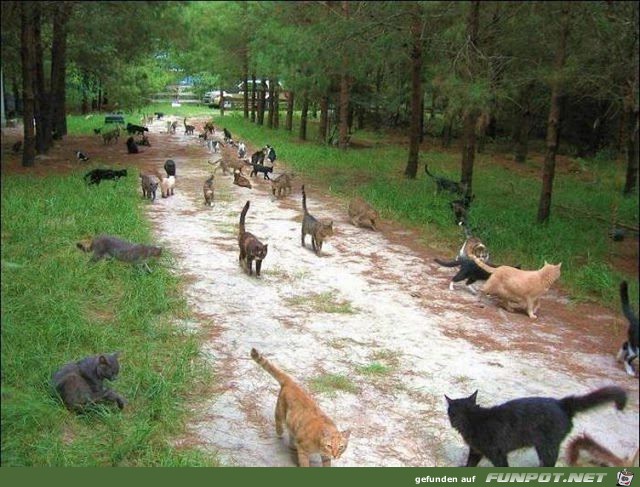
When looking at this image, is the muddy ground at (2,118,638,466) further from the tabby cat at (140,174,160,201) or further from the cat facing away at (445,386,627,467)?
the tabby cat at (140,174,160,201)

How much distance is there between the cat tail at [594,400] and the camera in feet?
8.41

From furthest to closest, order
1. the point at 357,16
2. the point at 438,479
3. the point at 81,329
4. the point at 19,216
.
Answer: the point at 19,216 → the point at 81,329 → the point at 357,16 → the point at 438,479

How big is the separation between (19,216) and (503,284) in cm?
705

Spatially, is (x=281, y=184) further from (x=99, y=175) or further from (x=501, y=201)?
(x=501, y=201)

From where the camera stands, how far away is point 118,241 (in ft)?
27.7

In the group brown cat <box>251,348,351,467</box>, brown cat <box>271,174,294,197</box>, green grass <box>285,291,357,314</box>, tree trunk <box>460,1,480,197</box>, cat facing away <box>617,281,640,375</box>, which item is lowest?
green grass <box>285,291,357,314</box>

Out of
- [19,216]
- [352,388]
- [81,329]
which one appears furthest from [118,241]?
[352,388]

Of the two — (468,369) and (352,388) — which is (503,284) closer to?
(468,369)

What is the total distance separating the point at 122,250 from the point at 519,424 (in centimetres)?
627

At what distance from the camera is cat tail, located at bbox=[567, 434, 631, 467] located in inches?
97.3

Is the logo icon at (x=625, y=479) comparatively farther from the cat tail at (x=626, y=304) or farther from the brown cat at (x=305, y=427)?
the brown cat at (x=305, y=427)

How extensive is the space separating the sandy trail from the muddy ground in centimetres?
2

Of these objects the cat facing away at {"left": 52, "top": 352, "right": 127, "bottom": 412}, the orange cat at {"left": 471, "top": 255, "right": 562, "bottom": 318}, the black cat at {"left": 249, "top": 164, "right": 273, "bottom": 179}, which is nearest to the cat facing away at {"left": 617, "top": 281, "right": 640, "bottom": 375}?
the orange cat at {"left": 471, "top": 255, "right": 562, "bottom": 318}

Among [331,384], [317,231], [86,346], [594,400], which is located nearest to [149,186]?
[317,231]
